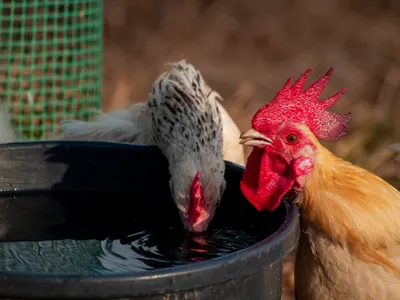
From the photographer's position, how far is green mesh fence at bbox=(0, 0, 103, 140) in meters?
5.68

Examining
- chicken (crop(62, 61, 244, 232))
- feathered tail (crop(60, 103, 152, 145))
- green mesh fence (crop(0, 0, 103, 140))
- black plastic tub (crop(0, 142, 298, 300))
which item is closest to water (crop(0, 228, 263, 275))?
black plastic tub (crop(0, 142, 298, 300))

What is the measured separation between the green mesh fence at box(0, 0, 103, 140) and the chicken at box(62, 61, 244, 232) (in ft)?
2.92

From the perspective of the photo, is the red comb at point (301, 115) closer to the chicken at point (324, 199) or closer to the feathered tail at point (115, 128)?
the chicken at point (324, 199)

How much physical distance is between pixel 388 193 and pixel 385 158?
2760 millimetres

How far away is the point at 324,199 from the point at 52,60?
349 cm

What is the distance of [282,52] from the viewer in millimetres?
8141

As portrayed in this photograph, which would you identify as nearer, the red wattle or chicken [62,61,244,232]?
the red wattle

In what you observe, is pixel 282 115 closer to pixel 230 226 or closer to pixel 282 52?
pixel 230 226

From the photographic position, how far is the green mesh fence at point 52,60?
5676 mm

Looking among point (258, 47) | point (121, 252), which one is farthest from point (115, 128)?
point (258, 47)

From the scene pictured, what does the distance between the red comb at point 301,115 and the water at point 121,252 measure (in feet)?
1.45

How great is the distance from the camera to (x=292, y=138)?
2.98 metres

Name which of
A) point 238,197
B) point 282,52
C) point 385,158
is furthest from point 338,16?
point 238,197

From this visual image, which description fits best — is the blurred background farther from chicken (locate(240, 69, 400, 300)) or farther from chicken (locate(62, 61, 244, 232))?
chicken (locate(240, 69, 400, 300))
